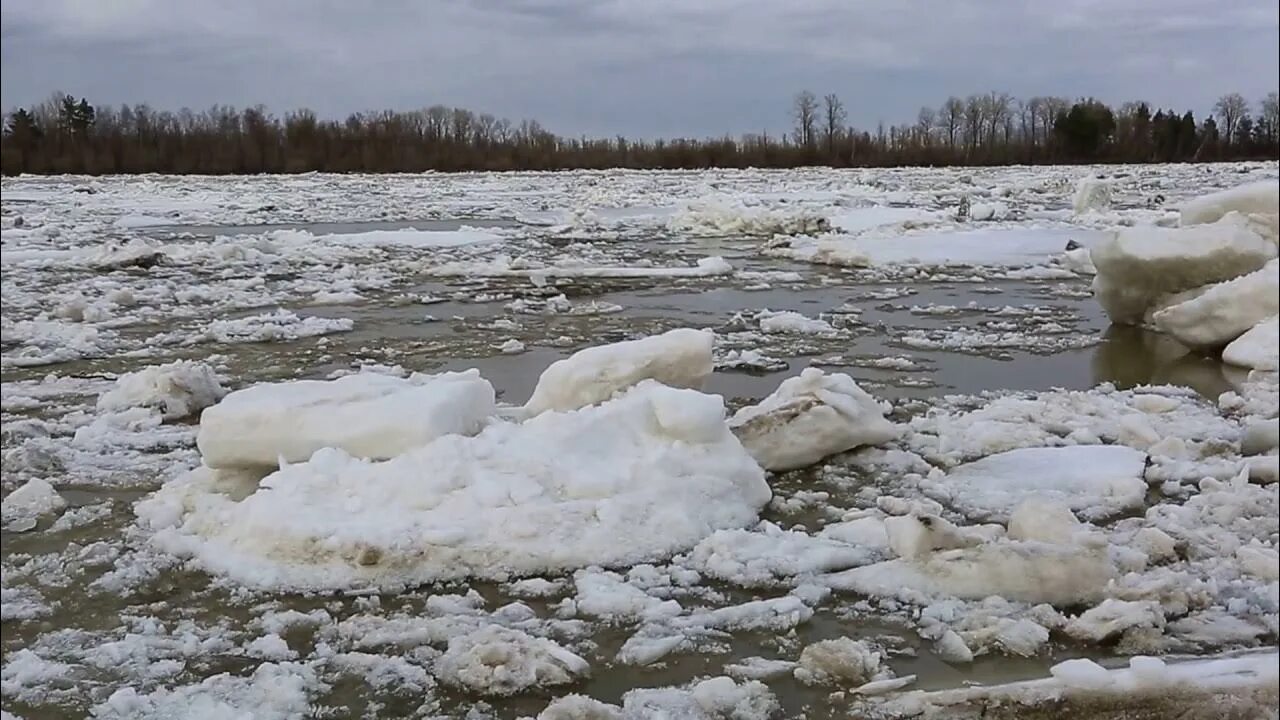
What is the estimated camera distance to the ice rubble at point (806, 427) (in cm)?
480

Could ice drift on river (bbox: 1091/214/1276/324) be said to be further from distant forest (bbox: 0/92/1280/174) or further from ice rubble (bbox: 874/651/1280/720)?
distant forest (bbox: 0/92/1280/174)

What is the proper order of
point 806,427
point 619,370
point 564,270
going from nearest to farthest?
point 806,427
point 619,370
point 564,270

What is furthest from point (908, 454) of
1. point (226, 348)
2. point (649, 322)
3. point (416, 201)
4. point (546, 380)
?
point (416, 201)

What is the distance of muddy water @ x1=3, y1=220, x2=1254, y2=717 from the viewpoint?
9.94ft

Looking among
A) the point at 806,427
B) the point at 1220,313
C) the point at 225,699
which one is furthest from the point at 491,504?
the point at 1220,313

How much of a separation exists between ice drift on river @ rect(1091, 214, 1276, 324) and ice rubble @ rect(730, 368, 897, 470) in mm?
3287

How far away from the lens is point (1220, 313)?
7.00 meters

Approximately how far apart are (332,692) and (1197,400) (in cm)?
500

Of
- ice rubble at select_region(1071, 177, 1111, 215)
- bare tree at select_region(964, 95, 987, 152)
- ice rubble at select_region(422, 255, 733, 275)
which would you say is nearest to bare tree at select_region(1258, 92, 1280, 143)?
ice rubble at select_region(422, 255, 733, 275)

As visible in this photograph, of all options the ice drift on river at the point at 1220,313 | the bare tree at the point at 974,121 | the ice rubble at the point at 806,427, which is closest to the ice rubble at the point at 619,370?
the ice rubble at the point at 806,427

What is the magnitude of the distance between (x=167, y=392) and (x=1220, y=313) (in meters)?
6.35

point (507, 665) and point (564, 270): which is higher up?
point (564, 270)

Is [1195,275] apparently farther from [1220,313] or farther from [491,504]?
[491,504]

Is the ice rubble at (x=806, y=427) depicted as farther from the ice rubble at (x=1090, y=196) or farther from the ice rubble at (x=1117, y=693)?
the ice rubble at (x=1090, y=196)
